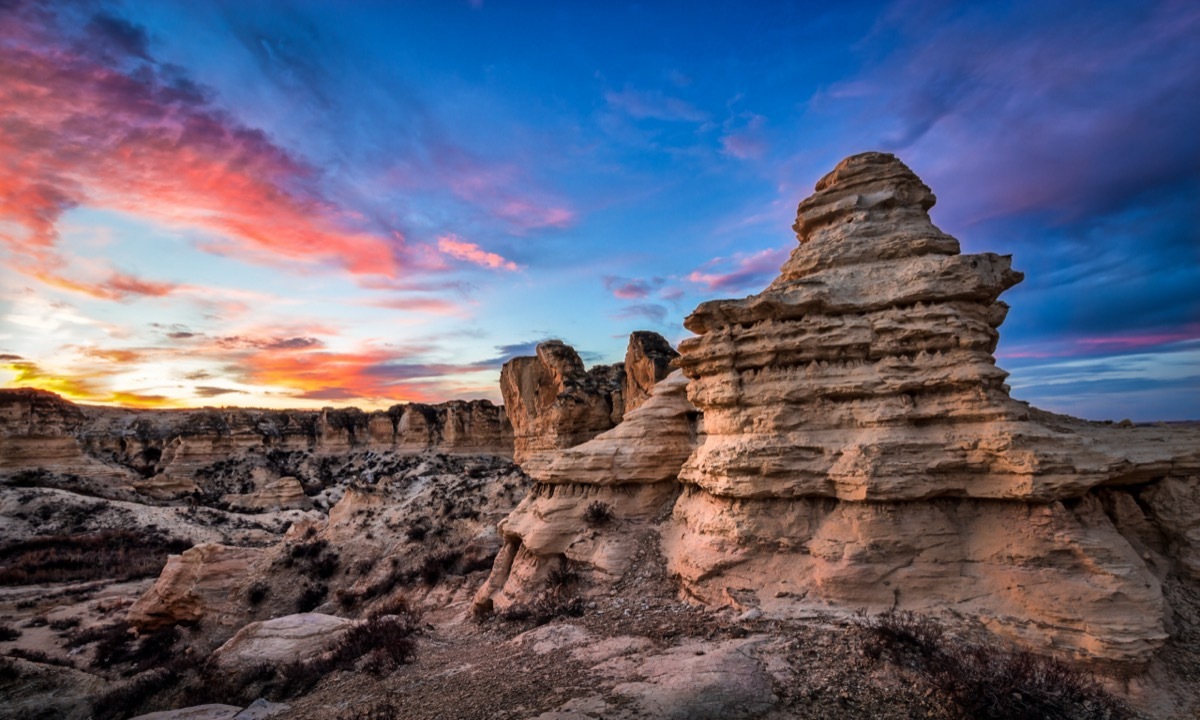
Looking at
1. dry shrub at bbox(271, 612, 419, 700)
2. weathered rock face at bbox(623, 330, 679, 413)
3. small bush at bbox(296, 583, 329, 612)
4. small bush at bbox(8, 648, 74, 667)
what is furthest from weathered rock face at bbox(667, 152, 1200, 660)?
small bush at bbox(8, 648, 74, 667)

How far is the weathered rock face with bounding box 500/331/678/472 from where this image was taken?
23.7 meters

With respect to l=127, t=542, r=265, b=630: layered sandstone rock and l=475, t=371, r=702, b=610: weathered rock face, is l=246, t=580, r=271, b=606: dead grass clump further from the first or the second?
l=475, t=371, r=702, b=610: weathered rock face

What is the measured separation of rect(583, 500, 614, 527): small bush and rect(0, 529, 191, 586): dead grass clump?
27.6m

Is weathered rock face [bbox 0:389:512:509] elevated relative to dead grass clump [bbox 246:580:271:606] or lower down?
→ elevated

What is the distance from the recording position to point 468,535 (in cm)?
2058

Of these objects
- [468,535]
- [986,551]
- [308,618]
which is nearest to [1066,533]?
[986,551]

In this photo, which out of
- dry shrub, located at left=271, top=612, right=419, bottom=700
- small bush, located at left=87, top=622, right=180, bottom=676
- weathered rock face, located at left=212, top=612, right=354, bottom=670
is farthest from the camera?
small bush, located at left=87, top=622, right=180, bottom=676

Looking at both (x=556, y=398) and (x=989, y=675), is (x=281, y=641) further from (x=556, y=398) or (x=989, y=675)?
(x=556, y=398)

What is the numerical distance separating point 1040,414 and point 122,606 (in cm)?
3105

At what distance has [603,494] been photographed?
13.0 m

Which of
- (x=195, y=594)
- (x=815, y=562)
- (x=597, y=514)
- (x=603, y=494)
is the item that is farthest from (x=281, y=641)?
(x=815, y=562)

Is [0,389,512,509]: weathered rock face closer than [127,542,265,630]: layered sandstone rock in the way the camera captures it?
No

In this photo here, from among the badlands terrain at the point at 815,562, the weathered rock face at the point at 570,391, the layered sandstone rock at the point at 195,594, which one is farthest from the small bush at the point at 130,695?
the weathered rock face at the point at 570,391

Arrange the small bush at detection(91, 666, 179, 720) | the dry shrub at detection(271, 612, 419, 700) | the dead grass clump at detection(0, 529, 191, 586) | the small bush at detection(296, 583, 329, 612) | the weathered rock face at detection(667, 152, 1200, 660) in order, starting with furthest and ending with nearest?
the dead grass clump at detection(0, 529, 191, 586) → the small bush at detection(296, 583, 329, 612) → the small bush at detection(91, 666, 179, 720) → the dry shrub at detection(271, 612, 419, 700) → the weathered rock face at detection(667, 152, 1200, 660)
